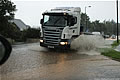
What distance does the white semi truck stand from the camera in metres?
13.1

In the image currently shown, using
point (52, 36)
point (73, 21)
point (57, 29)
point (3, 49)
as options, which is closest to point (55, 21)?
point (57, 29)

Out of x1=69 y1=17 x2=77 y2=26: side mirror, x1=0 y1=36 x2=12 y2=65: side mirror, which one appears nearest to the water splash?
x1=69 y1=17 x2=77 y2=26: side mirror

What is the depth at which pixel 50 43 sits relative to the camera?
13391 millimetres

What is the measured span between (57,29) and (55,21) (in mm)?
743

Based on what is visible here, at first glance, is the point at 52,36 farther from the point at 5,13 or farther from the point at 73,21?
the point at 5,13

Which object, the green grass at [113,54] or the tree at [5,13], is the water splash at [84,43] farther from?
the tree at [5,13]

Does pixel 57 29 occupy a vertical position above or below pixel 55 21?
below

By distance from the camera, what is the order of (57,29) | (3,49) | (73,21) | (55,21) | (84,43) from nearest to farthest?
(3,49)
(57,29)
(55,21)
(73,21)
(84,43)

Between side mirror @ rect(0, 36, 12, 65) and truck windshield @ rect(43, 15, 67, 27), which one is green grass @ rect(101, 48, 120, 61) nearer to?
truck windshield @ rect(43, 15, 67, 27)

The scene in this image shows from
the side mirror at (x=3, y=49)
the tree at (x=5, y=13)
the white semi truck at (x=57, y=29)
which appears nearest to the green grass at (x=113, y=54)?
the white semi truck at (x=57, y=29)

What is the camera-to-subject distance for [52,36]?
43.4 feet

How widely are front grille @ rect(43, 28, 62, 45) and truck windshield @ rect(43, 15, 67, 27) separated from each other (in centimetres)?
54

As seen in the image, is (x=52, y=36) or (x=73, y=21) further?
(x=73, y=21)

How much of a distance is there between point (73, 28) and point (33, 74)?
8.21 m
